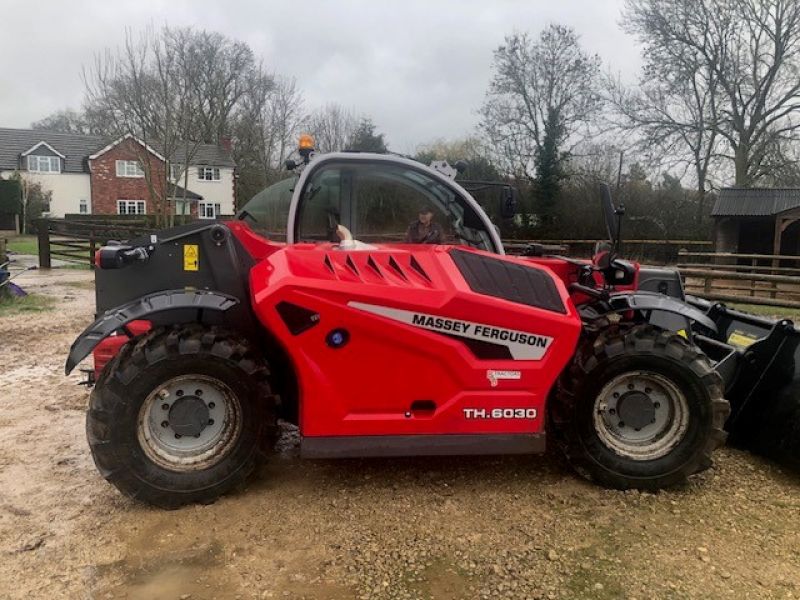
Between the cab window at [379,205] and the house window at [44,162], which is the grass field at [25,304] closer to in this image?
the cab window at [379,205]

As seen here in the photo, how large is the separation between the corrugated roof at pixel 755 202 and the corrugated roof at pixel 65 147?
33.3m

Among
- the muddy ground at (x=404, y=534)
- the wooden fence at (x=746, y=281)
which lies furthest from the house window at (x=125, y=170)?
the muddy ground at (x=404, y=534)

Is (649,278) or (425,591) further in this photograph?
(649,278)

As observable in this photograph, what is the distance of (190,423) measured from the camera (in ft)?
12.1

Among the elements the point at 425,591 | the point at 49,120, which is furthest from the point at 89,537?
the point at 49,120

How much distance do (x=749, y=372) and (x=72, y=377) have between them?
231 inches

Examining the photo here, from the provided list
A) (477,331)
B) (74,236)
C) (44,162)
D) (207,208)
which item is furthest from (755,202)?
(44,162)

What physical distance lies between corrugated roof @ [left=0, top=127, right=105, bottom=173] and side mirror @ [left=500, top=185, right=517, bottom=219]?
4998cm

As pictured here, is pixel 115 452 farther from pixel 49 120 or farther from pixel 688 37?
pixel 49 120

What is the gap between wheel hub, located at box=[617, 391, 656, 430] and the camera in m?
3.93

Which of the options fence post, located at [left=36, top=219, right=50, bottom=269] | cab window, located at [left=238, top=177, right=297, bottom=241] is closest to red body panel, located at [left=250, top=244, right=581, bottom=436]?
cab window, located at [left=238, top=177, right=297, bottom=241]

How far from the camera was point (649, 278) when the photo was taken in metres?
5.56

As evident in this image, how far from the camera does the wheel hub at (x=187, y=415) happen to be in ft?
12.0

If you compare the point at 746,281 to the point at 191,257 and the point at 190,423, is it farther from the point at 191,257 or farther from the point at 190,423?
the point at 190,423
